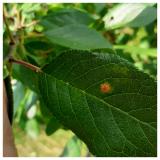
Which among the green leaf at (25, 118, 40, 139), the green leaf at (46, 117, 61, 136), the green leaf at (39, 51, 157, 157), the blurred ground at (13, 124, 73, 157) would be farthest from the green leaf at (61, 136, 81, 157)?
the blurred ground at (13, 124, 73, 157)

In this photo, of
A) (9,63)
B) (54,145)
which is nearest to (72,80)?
(9,63)

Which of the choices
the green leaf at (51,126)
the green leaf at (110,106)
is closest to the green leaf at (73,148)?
the green leaf at (51,126)

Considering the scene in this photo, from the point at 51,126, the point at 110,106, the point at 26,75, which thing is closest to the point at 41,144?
the point at 51,126

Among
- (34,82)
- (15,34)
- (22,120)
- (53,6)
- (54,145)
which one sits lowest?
(54,145)

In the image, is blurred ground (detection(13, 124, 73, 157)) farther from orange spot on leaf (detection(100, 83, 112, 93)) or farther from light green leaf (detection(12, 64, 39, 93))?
orange spot on leaf (detection(100, 83, 112, 93))

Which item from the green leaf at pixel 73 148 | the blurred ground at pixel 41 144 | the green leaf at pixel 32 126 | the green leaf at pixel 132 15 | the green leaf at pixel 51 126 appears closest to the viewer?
the green leaf at pixel 132 15

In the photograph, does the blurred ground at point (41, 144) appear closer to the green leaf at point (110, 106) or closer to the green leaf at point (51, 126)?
the green leaf at point (51, 126)

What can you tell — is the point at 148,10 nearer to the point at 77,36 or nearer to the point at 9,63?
the point at 77,36
